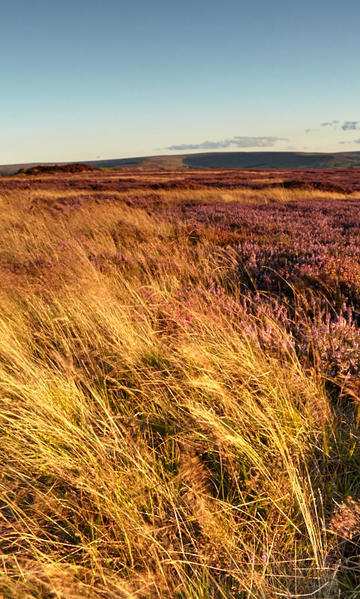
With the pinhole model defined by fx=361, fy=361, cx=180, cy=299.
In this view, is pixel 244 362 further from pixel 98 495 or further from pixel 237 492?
pixel 98 495

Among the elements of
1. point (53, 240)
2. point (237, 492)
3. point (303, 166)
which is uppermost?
point (303, 166)

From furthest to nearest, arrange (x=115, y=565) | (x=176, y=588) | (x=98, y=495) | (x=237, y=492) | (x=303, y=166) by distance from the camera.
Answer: (x=303, y=166) → (x=237, y=492) → (x=98, y=495) → (x=115, y=565) → (x=176, y=588)

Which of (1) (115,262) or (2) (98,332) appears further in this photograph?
(1) (115,262)

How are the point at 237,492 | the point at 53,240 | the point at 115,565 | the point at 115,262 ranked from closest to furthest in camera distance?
the point at 115,565, the point at 237,492, the point at 115,262, the point at 53,240

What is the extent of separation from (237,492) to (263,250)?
4.18 metres

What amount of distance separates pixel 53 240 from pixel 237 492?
622 cm

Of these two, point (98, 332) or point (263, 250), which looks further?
point (263, 250)

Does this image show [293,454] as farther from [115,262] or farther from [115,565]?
[115,262]

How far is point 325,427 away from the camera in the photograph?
191 centimetres

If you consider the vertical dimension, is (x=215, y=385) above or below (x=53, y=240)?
below

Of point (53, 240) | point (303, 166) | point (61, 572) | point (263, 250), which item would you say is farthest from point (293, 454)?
point (303, 166)

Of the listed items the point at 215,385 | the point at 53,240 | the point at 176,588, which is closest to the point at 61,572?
the point at 176,588

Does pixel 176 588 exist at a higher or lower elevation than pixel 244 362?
lower

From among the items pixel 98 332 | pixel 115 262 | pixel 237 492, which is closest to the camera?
pixel 237 492
